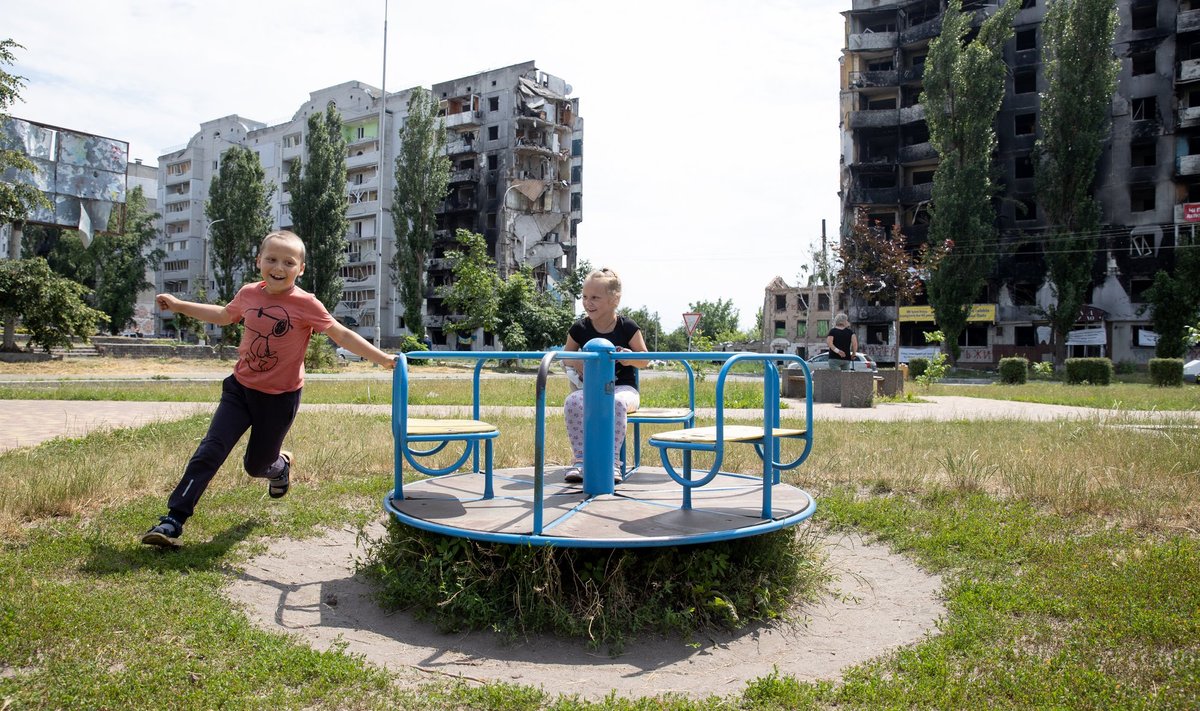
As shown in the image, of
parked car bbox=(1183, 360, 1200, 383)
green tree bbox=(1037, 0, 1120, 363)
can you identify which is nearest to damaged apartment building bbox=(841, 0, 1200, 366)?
green tree bbox=(1037, 0, 1120, 363)

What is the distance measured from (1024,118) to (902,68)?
7801mm

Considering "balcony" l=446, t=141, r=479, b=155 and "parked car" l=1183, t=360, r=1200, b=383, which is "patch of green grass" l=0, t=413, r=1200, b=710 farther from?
"balcony" l=446, t=141, r=479, b=155

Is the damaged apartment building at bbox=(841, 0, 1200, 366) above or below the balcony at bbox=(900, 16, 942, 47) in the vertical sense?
below

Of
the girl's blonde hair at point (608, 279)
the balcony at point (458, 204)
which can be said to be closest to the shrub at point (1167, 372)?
the girl's blonde hair at point (608, 279)

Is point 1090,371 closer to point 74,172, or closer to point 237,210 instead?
point 74,172

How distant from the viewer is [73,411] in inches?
497

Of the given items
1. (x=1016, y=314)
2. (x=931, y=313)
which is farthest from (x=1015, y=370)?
(x=931, y=313)

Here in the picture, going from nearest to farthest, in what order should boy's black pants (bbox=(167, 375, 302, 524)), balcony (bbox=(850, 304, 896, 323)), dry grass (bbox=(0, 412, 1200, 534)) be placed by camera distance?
boy's black pants (bbox=(167, 375, 302, 524))
dry grass (bbox=(0, 412, 1200, 534))
balcony (bbox=(850, 304, 896, 323))

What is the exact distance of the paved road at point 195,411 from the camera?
32.3ft

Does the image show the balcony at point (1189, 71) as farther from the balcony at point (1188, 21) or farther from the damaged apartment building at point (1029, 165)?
the balcony at point (1188, 21)

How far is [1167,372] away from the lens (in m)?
25.2

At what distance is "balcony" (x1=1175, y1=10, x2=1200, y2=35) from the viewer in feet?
138

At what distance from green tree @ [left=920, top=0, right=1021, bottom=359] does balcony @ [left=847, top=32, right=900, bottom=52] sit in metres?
8.99

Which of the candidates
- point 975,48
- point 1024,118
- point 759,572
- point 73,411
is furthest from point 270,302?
point 1024,118
